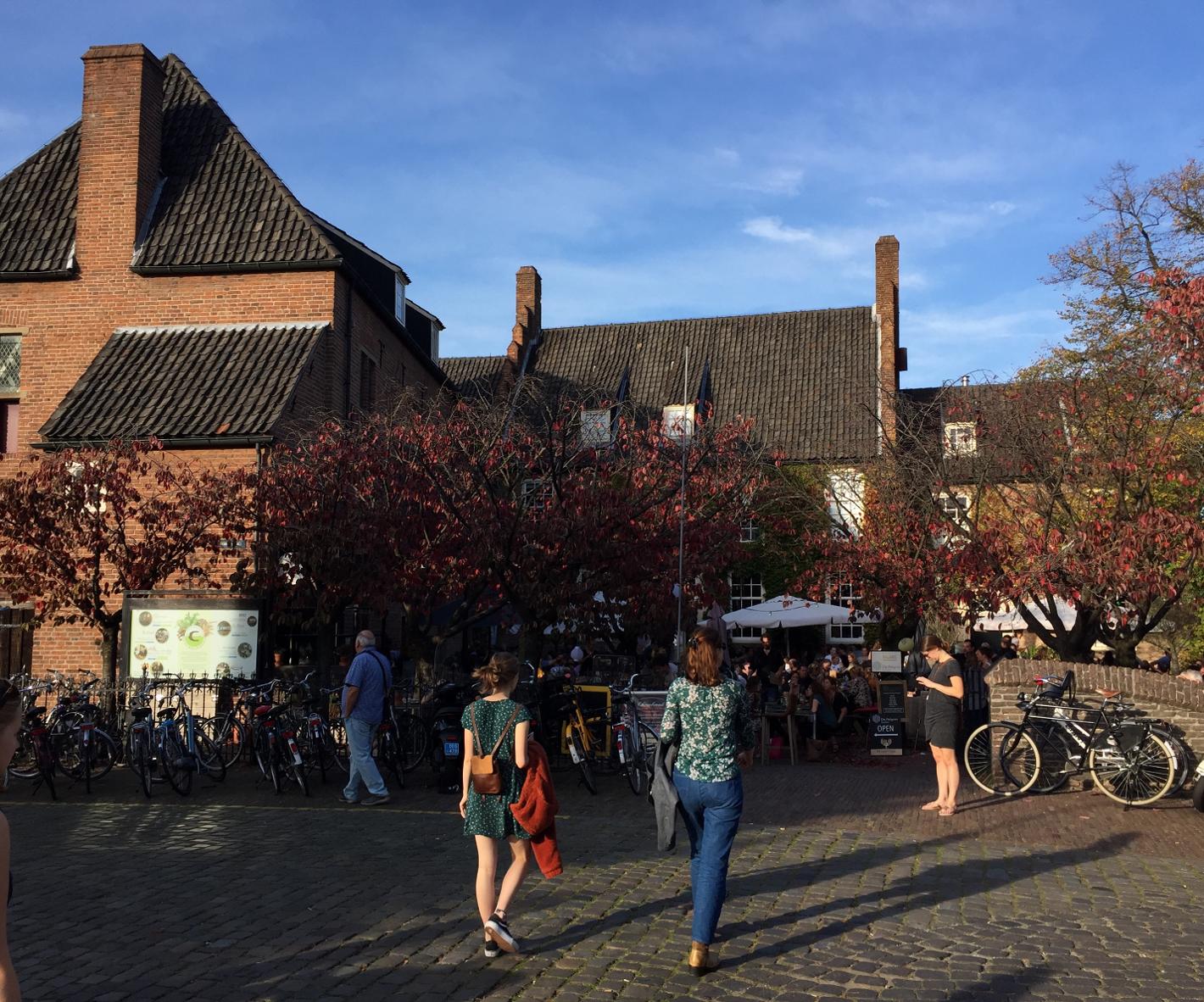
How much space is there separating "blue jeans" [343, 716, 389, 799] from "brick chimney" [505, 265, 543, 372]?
28952mm

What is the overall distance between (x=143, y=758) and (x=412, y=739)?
10.2 feet

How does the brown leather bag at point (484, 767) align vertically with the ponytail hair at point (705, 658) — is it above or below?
below

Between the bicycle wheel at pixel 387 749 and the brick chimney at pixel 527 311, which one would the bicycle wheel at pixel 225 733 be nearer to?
the bicycle wheel at pixel 387 749

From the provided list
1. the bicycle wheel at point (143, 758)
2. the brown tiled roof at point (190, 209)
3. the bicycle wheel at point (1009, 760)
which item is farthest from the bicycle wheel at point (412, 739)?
the brown tiled roof at point (190, 209)

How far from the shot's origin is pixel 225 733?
13.6 metres

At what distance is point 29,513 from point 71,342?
771 centimetres

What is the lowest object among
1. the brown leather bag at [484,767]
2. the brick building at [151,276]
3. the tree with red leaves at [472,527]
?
the brown leather bag at [484,767]

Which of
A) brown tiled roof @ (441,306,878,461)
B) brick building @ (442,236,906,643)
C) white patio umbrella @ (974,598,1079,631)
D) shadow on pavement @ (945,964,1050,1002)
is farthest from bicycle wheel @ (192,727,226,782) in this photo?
brown tiled roof @ (441,306,878,461)

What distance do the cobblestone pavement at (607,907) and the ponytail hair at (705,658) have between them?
148 cm

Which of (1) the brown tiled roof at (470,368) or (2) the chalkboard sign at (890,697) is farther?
(1) the brown tiled roof at (470,368)

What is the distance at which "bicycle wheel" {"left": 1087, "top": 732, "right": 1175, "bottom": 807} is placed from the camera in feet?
39.2

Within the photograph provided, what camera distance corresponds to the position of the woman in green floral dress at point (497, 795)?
639 cm

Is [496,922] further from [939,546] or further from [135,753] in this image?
[939,546]

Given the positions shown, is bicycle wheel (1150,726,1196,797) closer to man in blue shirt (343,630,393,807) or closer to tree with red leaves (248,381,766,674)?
tree with red leaves (248,381,766,674)
